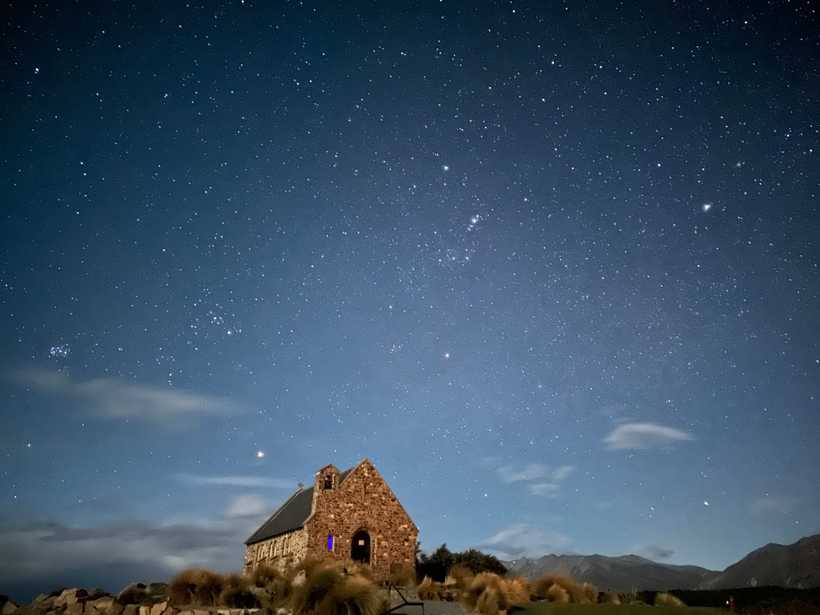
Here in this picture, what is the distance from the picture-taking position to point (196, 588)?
18.5m

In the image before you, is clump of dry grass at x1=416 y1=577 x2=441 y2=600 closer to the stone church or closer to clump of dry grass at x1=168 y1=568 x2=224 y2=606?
clump of dry grass at x1=168 y1=568 x2=224 y2=606

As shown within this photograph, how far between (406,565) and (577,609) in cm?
3484

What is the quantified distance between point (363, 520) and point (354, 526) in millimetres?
714

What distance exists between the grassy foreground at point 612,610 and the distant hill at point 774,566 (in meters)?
175

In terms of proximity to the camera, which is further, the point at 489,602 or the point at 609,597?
the point at 609,597

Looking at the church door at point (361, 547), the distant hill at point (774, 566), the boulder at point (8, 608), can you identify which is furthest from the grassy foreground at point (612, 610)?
the distant hill at point (774, 566)

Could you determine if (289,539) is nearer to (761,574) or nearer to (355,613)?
(355,613)

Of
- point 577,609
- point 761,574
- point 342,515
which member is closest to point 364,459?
point 342,515

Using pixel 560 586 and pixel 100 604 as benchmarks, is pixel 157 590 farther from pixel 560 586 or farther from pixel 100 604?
pixel 560 586

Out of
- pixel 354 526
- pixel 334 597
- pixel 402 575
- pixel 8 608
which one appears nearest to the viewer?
pixel 334 597

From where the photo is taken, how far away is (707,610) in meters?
3.33

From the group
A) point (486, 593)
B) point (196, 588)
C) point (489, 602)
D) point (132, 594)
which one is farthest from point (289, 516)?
point (489, 602)

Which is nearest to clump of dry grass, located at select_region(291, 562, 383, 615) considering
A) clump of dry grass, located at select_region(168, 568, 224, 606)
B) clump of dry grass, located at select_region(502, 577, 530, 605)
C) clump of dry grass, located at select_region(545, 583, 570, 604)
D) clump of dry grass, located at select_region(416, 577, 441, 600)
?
clump of dry grass, located at select_region(168, 568, 224, 606)

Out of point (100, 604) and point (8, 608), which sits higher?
point (100, 604)
